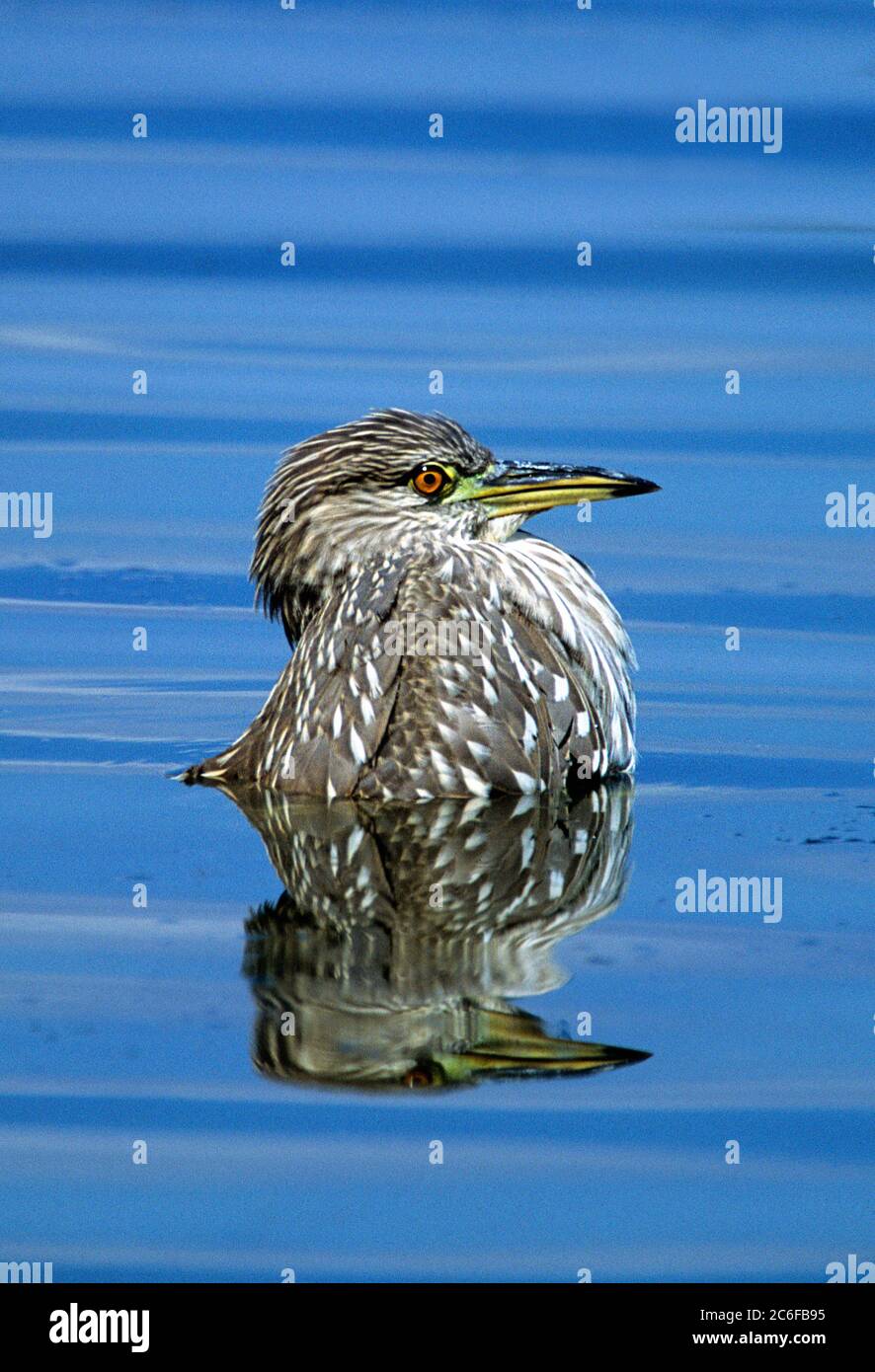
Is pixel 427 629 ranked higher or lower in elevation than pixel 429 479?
lower

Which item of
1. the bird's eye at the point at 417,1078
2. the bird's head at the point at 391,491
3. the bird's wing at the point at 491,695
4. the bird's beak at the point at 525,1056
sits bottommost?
the bird's eye at the point at 417,1078

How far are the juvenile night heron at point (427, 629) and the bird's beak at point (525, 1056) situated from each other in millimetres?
2625

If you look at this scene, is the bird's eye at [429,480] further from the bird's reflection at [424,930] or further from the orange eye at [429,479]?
the bird's reflection at [424,930]

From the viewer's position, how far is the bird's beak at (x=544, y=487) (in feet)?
33.2

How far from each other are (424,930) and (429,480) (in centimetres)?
278

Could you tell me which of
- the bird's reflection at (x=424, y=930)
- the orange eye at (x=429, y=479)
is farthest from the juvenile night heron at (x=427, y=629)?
the bird's reflection at (x=424, y=930)

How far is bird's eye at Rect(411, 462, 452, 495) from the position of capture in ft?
33.3

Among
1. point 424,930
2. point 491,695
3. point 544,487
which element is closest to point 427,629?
point 491,695

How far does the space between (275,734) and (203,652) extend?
2704 millimetres

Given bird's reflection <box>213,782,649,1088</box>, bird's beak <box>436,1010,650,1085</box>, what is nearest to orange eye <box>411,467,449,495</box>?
bird's reflection <box>213,782,649,1088</box>

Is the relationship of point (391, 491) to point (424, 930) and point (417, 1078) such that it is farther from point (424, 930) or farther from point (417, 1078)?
point (417, 1078)

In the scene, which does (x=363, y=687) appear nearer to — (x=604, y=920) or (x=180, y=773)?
(x=180, y=773)

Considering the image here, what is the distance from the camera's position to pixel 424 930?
7.92 meters

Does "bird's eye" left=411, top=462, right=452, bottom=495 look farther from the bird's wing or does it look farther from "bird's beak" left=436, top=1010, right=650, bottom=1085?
"bird's beak" left=436, top=1010, right=650, bottom=1085
